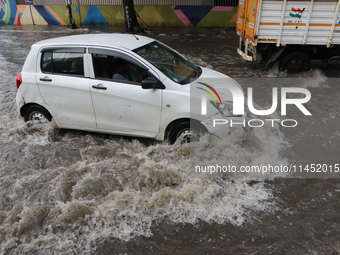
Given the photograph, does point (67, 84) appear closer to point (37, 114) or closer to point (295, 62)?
point (37, 114)

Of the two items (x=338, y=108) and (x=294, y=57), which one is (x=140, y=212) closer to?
(x=338, y=108)

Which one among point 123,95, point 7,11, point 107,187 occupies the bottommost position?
point 107,187

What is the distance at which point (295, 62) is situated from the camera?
8703 mm

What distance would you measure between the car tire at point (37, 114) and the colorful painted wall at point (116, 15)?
Answer: 14664 millimetres

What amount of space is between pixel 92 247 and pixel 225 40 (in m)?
13.2

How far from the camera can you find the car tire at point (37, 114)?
17.4 feet

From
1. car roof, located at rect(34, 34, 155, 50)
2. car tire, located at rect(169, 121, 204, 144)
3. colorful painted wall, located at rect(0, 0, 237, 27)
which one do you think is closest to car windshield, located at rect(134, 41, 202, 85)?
car roof, located at rect(34, 34, 155, 50)

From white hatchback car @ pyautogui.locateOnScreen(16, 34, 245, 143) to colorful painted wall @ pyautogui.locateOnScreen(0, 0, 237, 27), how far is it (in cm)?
1420

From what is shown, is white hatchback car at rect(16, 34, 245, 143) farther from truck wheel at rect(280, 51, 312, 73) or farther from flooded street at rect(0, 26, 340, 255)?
truck wheel at rect(280, 51, 312, 73)

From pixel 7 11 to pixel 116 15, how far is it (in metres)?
7.71

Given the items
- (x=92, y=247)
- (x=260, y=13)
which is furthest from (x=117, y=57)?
(x=260, y=13)

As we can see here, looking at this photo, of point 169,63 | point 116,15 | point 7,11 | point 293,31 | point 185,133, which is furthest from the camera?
point 7,11

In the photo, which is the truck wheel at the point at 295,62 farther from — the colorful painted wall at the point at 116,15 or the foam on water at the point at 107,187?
the colorful painted wall at the point at 116,15

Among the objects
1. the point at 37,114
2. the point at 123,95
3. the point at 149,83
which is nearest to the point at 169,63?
the point at 149,83
